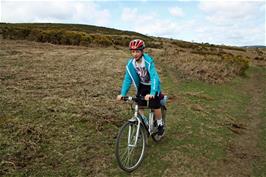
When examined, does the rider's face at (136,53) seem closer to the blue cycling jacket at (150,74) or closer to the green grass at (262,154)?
the blue cycling jacket at (150,74)

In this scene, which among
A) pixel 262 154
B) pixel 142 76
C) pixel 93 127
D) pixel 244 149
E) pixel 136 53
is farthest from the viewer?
pixel 93 127

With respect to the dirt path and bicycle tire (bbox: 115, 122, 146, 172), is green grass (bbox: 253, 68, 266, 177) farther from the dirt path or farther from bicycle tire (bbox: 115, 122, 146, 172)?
bicycle tire (bbox: 115, 122, 146, 172)

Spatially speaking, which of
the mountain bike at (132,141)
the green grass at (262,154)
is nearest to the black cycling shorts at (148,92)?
the mountain bike at (132,141)

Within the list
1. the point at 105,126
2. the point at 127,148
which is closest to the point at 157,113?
the point at 127,148

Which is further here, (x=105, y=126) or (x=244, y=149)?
(x=105, y=126)

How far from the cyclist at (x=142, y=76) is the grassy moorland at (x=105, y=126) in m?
1.35

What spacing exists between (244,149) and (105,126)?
3.64 meters

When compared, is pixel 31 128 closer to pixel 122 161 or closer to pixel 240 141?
pixel 122 161

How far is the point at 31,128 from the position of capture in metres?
7.82

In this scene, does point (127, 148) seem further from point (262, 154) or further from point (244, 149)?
point (262, 154)

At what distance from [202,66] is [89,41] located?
72.9 ft

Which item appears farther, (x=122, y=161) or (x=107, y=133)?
(x=107, y=133)

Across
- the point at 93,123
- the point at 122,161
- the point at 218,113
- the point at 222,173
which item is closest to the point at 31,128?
the point at 93,123

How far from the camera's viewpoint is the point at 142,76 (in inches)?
260
